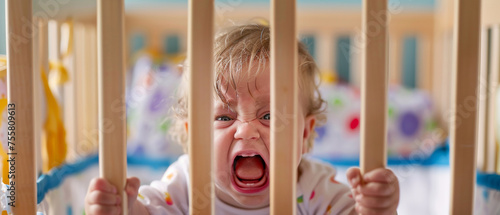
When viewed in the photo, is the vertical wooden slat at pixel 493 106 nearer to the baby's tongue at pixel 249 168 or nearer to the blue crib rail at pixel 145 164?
the blue crib rail at pixel 145 164

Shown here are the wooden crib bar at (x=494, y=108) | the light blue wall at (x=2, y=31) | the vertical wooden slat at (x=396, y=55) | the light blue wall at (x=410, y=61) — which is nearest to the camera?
the light blue wall at (x=2, y=31)

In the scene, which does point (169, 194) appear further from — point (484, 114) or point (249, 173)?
point (484, 114)

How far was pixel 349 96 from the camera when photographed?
6.56 ft

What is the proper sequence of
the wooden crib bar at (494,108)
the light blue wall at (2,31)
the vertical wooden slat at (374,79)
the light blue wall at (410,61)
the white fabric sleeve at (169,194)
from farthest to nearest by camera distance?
the light blue wall at (410,61), the wooden crib bar at (494,108), the white fabric sleeve at (169,194), the light blue wall at (2,31), the vertical wooden slat at (374,79)

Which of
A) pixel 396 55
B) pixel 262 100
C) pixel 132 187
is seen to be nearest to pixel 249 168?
pixel 262 100

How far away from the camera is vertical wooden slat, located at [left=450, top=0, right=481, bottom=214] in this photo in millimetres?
614

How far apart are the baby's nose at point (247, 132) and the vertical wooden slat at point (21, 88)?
0.98 feet

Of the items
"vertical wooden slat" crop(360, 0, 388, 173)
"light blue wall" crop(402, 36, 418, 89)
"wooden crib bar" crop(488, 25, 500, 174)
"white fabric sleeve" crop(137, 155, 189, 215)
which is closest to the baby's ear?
"white fabric sleeve" crop(137, 155, 189, 215)

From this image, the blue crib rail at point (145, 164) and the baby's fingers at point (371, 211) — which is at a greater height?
the baby's fingers at point (371, 211)

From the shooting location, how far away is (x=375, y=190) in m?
0.63

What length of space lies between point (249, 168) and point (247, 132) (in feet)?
0.26

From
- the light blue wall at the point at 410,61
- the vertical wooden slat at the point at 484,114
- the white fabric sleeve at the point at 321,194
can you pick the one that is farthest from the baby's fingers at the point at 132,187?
the light blue wall at the point at 410,61

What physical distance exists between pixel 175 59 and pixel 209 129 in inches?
62.7

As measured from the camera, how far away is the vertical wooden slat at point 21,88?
66 cm
